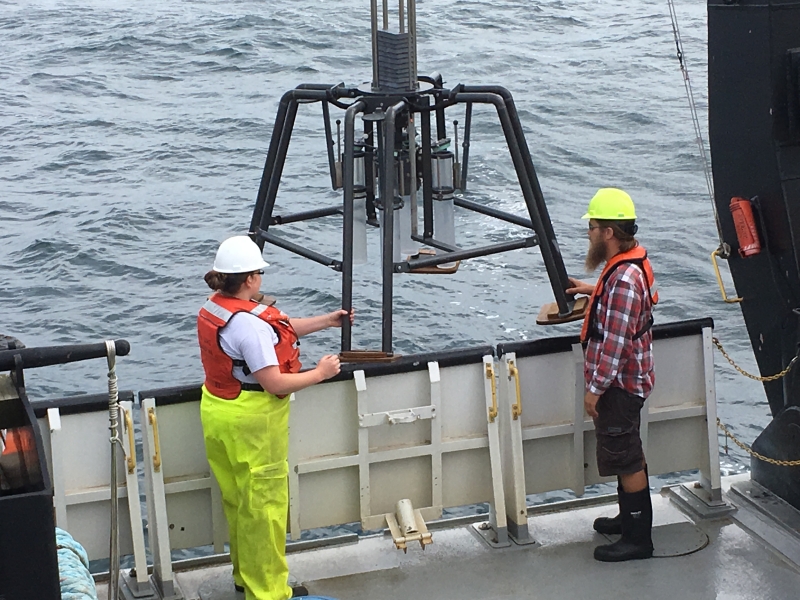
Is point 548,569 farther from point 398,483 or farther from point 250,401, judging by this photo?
point 250,401

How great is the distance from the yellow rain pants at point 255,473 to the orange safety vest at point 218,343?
6 cm

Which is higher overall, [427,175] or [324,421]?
[427,175]

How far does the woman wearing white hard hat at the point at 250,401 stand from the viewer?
14.8 ft

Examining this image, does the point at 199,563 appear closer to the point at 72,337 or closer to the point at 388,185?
the point at 388,185

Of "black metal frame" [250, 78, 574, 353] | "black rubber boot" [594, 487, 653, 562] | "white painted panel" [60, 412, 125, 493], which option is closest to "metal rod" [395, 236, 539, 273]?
"black metal frame" [250, 78, 574, 353]

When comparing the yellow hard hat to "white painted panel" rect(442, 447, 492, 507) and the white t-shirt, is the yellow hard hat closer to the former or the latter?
"white painted panel" rect(442, 447, 492, 507)

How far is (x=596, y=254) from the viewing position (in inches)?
201

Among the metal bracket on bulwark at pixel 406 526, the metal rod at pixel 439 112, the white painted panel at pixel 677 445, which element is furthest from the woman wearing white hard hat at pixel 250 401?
the white painted panel at pixel 677 445

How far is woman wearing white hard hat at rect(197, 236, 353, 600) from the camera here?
4512 mm

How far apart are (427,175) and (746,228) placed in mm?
1653

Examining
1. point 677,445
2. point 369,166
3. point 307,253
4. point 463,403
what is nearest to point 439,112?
point 369,166

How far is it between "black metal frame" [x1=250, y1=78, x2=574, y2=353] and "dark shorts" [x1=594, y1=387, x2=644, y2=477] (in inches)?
19.7

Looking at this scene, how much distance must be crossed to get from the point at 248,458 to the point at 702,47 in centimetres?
1832

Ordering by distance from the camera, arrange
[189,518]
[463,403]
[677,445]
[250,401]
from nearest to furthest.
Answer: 1. [250,401]
2. [189,518]
3. [463,403]
4. [677,445]
